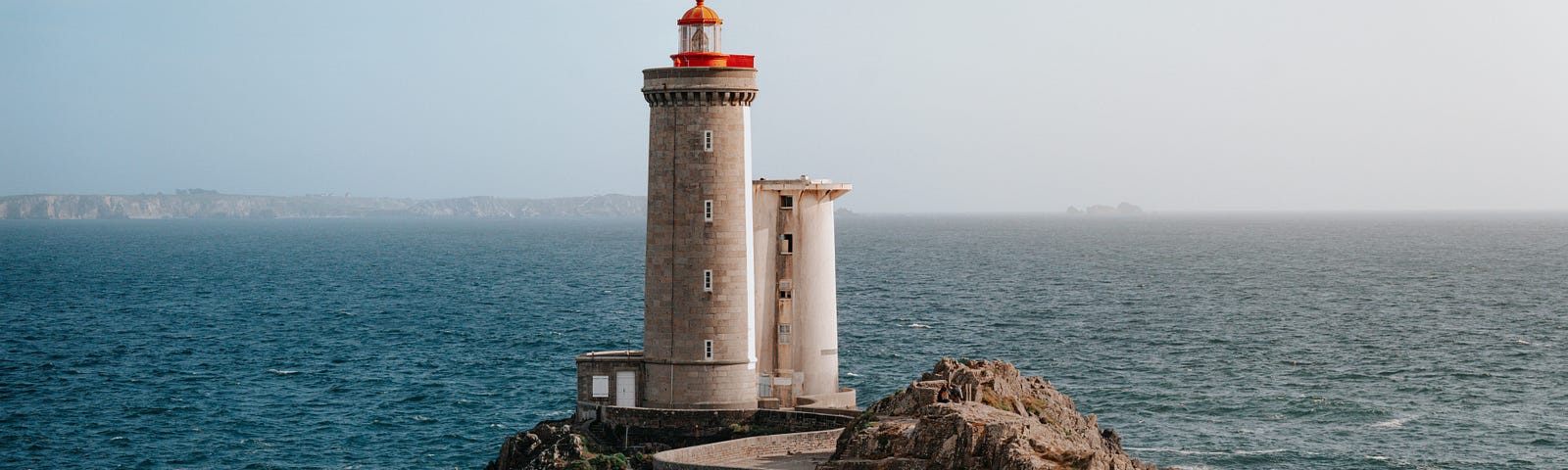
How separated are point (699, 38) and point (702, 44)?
6.9 inches

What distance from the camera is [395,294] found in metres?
122

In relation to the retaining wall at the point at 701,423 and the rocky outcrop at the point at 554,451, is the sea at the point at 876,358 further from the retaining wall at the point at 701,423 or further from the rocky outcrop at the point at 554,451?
the retaining wall at the point at 701,423

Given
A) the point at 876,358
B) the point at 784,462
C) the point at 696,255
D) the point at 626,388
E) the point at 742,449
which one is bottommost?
the point at 876,358

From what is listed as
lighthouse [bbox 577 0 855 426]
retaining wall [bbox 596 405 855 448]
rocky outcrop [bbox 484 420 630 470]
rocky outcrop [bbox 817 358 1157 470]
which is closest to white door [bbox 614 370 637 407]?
lighthouse [bbox 577 0 855 426]

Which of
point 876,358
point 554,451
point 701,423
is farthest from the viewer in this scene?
point 876,358

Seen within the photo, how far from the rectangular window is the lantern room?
27.5 feet

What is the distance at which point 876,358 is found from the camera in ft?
231

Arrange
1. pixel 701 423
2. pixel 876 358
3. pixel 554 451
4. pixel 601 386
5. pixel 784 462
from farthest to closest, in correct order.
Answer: pixel 876 358, pixel 601 386, pixel 701 423, pixel 554 451, pixel 784 462

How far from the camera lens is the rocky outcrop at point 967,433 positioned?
1222 inches

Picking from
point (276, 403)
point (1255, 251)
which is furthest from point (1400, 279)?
point (276, 403)

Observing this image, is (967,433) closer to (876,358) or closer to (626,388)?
(626,388)

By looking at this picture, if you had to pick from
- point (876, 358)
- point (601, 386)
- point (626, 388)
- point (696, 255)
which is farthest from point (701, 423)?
point (876, 358)

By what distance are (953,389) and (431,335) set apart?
181ft

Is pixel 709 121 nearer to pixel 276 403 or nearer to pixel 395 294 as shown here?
pixel 276 403
